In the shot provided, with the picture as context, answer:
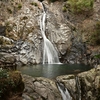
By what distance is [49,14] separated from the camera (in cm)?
3828

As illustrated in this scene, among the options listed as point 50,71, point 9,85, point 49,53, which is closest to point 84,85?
point 50,71

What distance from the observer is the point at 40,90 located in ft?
45.3

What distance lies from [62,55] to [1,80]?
24409 mm

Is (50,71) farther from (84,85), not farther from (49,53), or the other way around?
(49,53)

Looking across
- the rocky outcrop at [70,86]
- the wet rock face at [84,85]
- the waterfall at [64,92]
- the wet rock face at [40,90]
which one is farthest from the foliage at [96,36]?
the wet rock face at [40,90]

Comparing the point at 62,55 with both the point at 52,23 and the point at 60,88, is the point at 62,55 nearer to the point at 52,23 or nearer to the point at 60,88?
the point at 52,23

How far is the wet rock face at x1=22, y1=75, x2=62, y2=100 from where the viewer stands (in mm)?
12820

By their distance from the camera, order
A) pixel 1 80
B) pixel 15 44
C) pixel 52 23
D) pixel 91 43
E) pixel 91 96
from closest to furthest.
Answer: pixel 1 80 → pixel 91 96 → pixel 15 44 → pixel 91 43 → pixel 52 23

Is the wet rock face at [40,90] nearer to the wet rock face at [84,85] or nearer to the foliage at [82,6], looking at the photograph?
the wet rock face at [84,85]

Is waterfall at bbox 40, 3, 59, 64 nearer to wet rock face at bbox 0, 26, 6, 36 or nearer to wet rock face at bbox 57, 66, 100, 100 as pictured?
wet rock face at bbox 0, 26, 6, 36

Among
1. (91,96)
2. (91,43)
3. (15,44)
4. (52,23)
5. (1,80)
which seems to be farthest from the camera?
(52,23)

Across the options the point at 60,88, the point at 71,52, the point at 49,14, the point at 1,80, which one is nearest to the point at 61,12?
the point at 49,14

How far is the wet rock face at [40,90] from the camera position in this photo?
505 inches

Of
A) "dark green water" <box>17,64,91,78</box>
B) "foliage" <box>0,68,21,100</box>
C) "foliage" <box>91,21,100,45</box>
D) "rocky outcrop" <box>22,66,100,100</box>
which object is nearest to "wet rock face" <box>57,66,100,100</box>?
"rocky outcrop" <box>22,66,100,100</box>
